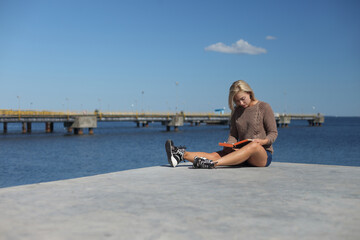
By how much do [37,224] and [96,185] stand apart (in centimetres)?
205

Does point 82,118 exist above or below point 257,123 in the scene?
below

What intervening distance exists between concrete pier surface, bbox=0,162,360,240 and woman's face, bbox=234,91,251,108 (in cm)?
170

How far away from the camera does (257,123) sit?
24.3 feet

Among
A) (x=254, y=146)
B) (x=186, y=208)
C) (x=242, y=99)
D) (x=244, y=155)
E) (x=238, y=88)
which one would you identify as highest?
(x=238, y=88)

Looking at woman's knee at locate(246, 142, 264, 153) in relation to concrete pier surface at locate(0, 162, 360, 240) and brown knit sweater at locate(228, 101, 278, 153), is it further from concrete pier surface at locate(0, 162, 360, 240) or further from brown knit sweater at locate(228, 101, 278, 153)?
concrete pier surface at locate(0, 162, 360, 240)

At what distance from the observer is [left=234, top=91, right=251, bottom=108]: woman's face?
24.3 feet

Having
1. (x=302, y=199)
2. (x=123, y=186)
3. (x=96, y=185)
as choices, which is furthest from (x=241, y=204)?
(x=96, y=185)

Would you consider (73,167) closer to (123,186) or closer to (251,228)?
(123,186)

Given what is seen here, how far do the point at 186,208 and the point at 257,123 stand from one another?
12.5 ft

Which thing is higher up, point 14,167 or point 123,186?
point 123,186

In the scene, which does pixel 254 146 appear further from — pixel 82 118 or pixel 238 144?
pixel 82 118

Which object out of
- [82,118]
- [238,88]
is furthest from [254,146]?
[82,118]

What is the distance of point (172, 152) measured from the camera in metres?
7.57

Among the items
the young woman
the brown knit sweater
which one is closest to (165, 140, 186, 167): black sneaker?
the young woman
